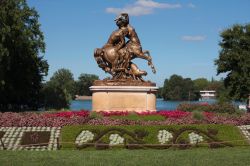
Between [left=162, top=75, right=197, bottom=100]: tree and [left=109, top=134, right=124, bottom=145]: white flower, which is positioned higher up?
[left=162, top=75, right=197, bottom=100]: tree

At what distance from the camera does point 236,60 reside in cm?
4506

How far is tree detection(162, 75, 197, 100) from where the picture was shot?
13381cm

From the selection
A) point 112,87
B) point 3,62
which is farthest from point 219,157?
point 3,62

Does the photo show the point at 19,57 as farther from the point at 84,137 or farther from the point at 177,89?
the point at 177,89

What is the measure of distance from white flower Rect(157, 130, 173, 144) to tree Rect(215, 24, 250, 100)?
29906 mm

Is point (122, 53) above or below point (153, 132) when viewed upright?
above

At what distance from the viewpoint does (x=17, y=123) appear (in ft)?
52.7

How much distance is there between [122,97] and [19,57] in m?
20.3

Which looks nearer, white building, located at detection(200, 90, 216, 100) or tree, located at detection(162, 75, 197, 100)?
tree, located at detection(162, 75, 197, 100)

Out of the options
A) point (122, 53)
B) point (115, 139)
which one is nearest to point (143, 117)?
point (115, 139)

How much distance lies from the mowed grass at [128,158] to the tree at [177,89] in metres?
120

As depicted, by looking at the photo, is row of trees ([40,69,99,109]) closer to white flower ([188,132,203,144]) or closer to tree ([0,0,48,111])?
tree ([0,0,48,111])

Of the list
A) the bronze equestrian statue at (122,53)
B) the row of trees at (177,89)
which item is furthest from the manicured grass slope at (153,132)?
the row of trees at (177,89)

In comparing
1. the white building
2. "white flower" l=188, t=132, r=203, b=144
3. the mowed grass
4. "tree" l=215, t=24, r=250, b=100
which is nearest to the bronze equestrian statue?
"white flower" l=188, t=132, r=203, b=144
